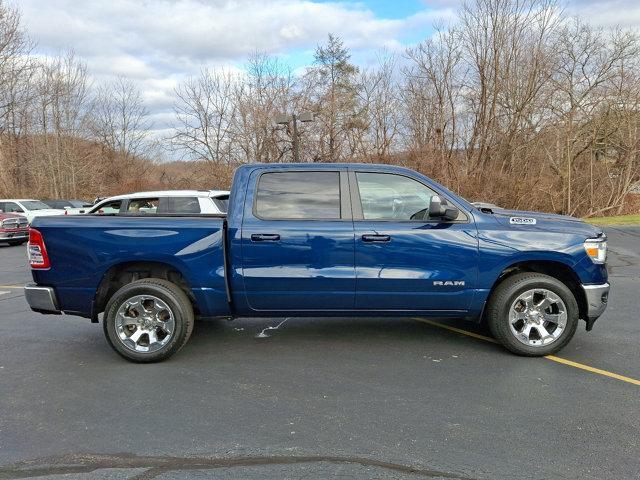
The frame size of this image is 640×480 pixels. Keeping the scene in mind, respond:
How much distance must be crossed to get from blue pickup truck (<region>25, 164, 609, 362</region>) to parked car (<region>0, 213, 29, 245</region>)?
13949 millimetres

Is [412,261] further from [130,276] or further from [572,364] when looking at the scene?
[130,276]

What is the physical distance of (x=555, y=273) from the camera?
4742 mm

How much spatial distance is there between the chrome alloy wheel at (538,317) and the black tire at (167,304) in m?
3.17

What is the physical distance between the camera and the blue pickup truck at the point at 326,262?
4.40 m

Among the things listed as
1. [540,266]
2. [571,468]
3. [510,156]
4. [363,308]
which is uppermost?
[510,156]

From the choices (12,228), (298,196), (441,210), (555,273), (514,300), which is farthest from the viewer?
(12,228)

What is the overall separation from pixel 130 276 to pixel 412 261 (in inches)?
113

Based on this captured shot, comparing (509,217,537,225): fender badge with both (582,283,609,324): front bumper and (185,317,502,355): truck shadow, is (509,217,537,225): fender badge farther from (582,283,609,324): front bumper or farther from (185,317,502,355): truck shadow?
(185,317,502,355): truck shadow

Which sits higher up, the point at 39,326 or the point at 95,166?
the point at 95,166

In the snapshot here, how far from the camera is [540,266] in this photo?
4699 millimetres

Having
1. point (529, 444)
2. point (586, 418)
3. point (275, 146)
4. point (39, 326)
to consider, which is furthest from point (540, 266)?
point (275, 146)

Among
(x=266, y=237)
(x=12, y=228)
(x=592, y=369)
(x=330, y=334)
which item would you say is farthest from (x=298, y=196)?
(x=12, y=228)

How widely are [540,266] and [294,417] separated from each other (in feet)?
9.62

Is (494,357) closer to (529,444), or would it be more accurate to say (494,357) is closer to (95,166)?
(529,444)
